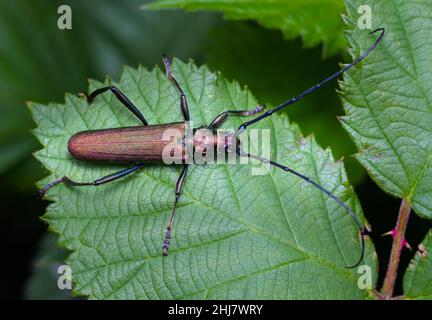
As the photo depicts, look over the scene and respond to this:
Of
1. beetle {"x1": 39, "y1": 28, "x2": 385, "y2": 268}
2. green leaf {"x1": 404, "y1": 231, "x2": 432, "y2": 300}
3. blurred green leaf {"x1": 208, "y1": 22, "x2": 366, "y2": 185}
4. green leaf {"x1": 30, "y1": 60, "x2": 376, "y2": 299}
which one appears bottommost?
green leaf {"x1": 404, "y1": 231, "x2": 432, "y2": 300}

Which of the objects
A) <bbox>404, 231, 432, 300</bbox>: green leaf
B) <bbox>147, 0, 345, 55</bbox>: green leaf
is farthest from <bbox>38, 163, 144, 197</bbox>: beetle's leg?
<bbox>404, 231, 432, 300</bbox>: green leaf

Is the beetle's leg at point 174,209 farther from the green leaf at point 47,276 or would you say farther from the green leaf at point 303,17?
the green leaf at point 47,276

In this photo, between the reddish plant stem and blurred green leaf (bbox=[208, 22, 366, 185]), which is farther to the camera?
blurred green leaf (bbox=[208, 22, 366, 185])

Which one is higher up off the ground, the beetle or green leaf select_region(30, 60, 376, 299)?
the beetle

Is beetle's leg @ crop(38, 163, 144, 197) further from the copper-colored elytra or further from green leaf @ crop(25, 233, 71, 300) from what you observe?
green leaf @ crop(25, 233, 71, 300)

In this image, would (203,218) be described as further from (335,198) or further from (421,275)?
(421,275)

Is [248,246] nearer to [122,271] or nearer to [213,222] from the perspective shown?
[213,222]

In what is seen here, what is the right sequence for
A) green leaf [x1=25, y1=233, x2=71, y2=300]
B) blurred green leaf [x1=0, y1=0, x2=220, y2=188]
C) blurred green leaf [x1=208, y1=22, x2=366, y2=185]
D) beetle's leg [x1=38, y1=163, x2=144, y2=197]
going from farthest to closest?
1. blurred green leaf [x1=0, y1=0, x2=220, y2=188]
2. green leaf [x1=25, y1=233, x2=71, y2=300]
3. blurred green leaf [x1=208, y1=22, x2=366, y2=185]
4. beetle's leg [x1=38, y1=163, x2=144, y2=197]
